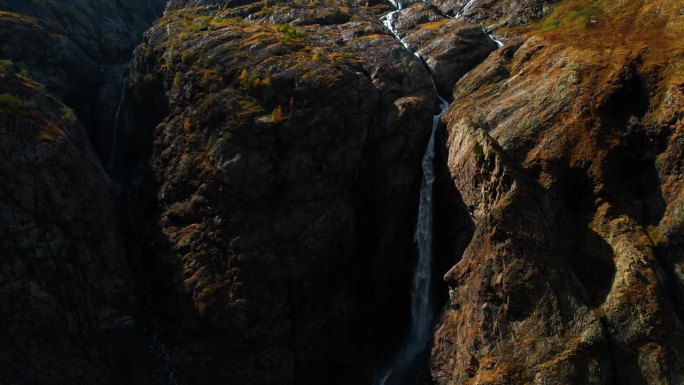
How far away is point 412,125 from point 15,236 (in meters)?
29.7

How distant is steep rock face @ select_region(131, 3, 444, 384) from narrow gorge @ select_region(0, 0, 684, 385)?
0.53ft

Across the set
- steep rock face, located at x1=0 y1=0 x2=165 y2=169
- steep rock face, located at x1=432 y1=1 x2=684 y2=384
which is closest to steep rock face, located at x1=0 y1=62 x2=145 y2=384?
steep rock face, located at x1=0 y1=0 x2=165 y2=169

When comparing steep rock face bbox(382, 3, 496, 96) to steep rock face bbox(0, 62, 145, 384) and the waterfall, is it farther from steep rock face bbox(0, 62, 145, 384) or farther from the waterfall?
steep rock face bbox(0, 62, 145, 384)

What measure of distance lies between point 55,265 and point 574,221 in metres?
34.0

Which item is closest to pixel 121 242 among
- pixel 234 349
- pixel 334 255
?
pixel 234 349

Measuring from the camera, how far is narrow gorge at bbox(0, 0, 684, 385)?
28484 millimetres

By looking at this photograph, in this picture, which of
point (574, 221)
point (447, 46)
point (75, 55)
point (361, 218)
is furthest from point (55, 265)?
point (447, 46)

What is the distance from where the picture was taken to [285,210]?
38281 mm

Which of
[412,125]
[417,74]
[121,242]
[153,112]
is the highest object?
[153,112]

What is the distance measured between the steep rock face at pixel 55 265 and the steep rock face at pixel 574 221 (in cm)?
2209

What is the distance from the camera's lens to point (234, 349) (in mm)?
35219

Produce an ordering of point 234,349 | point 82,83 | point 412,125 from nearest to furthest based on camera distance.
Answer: point 234,349
point 412,125
point 82,83

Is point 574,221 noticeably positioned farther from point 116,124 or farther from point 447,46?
point 116,124

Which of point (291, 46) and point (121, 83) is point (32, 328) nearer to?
point (291, 46)
